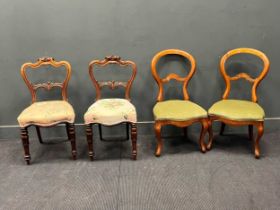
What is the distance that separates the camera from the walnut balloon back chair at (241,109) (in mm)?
2508

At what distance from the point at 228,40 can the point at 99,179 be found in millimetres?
1737

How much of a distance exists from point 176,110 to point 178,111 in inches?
1.0

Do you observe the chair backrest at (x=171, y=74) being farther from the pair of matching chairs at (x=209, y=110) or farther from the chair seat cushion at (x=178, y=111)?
the chair seat cushion at (x=178, y=111)

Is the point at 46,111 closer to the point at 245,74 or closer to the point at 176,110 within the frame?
the point at 176,110

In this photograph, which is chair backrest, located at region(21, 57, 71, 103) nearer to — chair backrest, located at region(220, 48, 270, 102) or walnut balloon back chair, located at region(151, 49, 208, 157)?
walnut balloon back chair, located at region(151, 49, 208, 157)

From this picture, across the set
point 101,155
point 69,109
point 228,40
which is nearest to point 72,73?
point 69,109

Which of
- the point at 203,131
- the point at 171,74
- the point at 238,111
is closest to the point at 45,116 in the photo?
the point at 171,74

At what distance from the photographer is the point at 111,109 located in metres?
2.52

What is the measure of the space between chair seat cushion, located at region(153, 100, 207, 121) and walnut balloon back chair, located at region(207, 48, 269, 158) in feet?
0.44

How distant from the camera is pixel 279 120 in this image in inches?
123

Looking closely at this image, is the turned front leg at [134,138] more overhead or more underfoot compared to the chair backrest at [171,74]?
more underfoot

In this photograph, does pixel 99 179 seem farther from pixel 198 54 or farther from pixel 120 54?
pixel 198 54

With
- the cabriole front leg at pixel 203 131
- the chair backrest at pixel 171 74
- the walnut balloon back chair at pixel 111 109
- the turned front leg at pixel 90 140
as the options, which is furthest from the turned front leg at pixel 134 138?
the cabriole front leg at pixel 203 131

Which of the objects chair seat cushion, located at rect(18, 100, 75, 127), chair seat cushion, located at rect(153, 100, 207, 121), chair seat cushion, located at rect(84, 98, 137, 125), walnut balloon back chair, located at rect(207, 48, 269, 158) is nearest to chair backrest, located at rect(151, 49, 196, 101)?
chair seat cushion, located at rect(153, 100, 207, 121)
